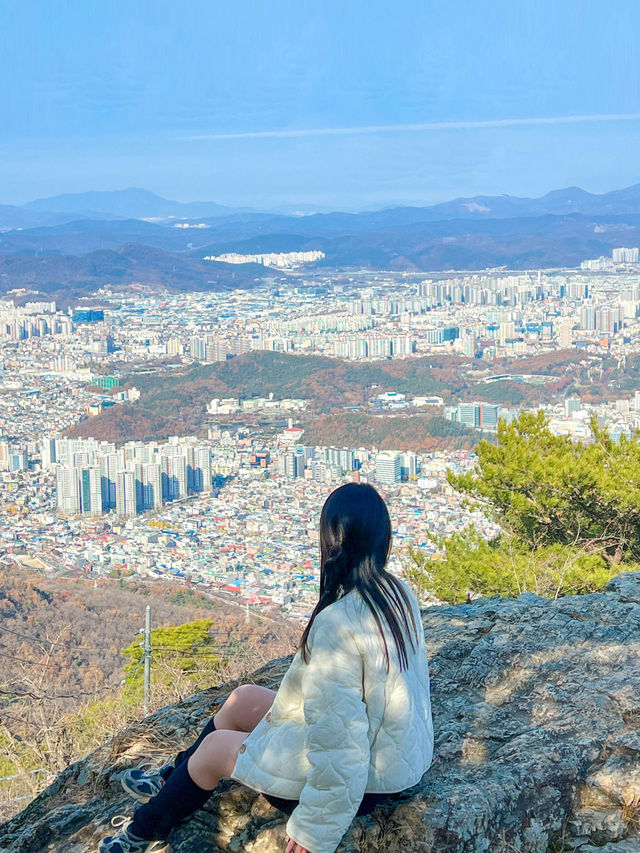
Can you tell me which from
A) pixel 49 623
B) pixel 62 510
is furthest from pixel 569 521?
pixel 62 510

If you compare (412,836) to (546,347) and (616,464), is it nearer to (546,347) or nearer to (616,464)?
(616,464)

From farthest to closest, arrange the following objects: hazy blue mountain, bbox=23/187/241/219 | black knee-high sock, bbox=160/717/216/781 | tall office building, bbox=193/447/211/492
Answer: hazy blue mountain, bbox=23/187/241/219
tall office building, bbox=193/447/211/492
black knee-high sock, bbox=160/717/216/781

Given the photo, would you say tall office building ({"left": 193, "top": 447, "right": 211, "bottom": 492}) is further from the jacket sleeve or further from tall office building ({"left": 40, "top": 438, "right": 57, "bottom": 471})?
the jacket sleeve

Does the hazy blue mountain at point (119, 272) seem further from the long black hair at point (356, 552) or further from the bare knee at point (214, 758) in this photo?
the long black hair at point (356, 552)

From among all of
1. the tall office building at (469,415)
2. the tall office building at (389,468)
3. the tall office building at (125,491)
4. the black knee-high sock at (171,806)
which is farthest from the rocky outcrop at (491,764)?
the tall office building at (469,415)

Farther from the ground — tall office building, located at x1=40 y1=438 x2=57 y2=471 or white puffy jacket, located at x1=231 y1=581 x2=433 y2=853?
white puffy jacket, located at x1=231 y1=581 x2=433 y2=853

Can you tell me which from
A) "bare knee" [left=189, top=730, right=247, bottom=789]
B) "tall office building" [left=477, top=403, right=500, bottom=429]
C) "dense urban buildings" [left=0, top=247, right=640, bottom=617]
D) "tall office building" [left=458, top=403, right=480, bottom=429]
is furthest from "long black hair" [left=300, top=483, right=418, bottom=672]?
"tall office building" [left=458, top=403, right=480, bottom=429]
